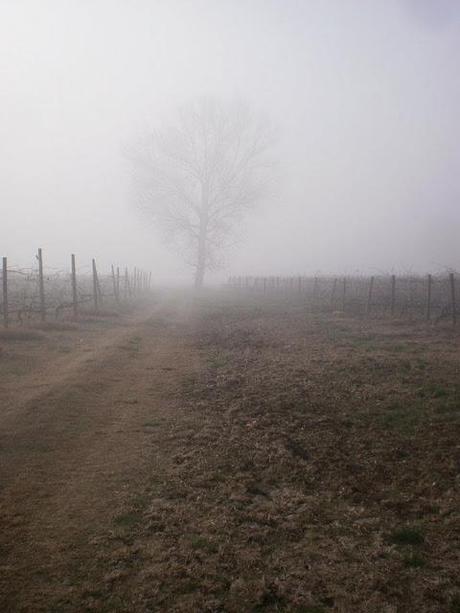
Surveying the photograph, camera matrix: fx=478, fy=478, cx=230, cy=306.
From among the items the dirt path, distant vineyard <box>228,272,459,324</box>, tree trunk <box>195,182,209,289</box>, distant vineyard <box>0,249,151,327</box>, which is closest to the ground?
the dirt path

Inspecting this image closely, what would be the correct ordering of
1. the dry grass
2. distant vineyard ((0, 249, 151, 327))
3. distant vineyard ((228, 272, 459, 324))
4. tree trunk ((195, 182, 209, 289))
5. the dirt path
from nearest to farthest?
the dirt path → the dry grass → distant vineyard ((0, 249, 151, 327)) → distant vineyard ((228, 272, 459, 324)) → tree trunk ((195, 182, 209, 289))

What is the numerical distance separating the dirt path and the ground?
16 millimetres

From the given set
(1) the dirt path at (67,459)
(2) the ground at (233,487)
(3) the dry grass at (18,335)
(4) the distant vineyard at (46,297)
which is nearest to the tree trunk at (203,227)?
(4) the distant vineyard at (46,297)

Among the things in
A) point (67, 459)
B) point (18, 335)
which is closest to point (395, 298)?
point (18, 335)

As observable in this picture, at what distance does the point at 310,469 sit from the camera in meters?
4.42

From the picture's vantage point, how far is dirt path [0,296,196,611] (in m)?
3.00

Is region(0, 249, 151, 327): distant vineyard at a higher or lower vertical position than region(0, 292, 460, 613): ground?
higher

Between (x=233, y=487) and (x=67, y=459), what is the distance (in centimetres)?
170

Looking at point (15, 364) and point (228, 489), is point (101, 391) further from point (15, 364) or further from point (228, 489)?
point (228, 489)

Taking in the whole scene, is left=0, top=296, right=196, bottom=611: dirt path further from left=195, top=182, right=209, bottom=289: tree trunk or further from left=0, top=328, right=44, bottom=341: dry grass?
left=195, top=182, right=209, bottom=289: tree trunk

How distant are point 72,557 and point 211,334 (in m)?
10.3

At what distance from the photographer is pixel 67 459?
4637 mm

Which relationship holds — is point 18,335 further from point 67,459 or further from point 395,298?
point 395,298

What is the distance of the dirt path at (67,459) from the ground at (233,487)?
0.02 meters
